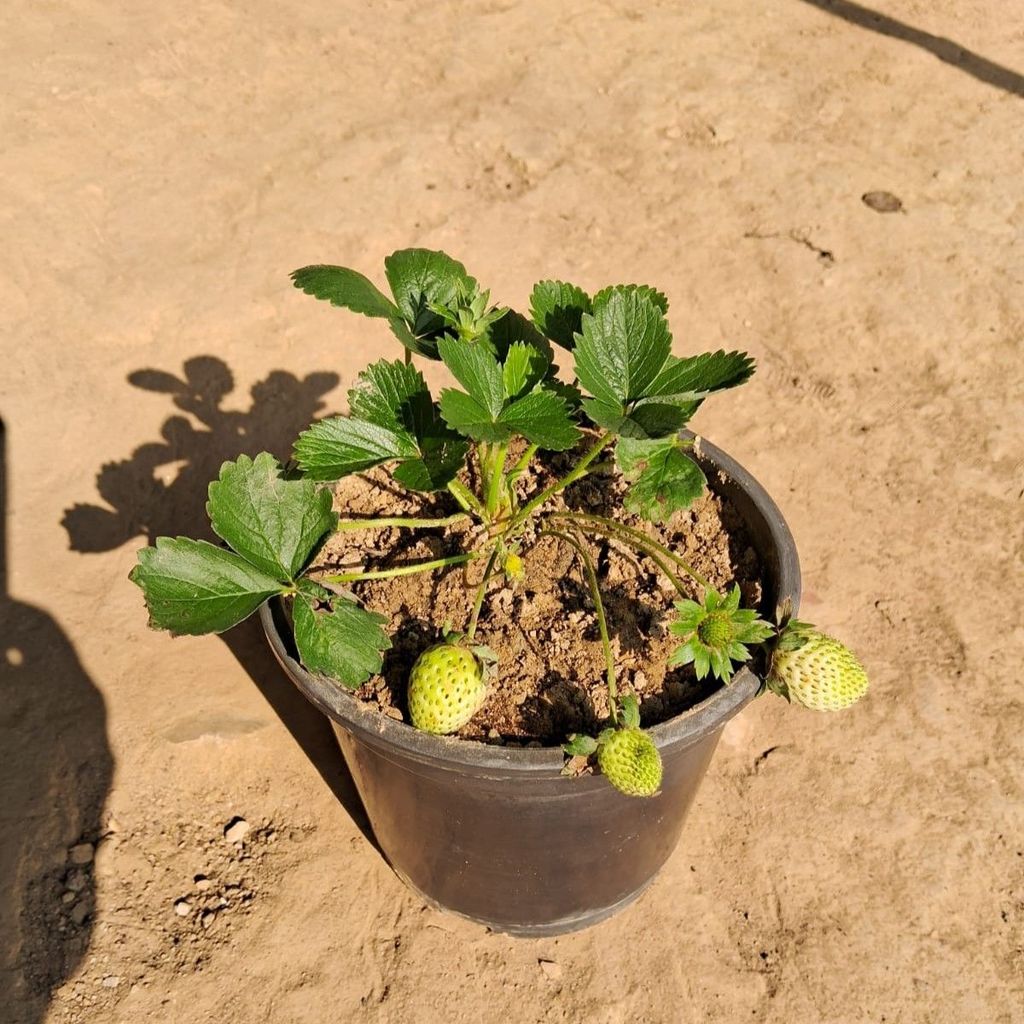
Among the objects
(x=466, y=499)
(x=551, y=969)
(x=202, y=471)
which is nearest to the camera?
(x=466, y=499)

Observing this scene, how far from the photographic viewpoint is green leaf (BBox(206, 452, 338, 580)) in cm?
137

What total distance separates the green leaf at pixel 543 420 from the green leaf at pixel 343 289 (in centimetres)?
25

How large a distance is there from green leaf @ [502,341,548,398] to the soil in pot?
0.34 m

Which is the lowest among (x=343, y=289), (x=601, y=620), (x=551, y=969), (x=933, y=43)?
(x=551, y=969)

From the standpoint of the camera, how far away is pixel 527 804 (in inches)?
57.3

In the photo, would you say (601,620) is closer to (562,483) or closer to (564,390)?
(562,483)

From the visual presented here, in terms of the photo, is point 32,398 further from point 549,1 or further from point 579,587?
point 549,1

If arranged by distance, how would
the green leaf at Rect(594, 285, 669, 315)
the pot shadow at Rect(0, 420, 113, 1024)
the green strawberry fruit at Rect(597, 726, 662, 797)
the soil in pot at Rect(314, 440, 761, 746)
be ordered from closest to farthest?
1. the green strawberry fruit at Rect(597, 726, 662, 797)
2. the green leaf at Rect(594, 285, 669, 315)
3. the soil in pot at Rect(314, 440, 761, 746)
4. the pot shadow at Rect(0, 420, 113, 1024)

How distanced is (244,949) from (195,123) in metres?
2.74

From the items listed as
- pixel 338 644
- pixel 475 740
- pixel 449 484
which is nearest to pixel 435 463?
pixel 449 484

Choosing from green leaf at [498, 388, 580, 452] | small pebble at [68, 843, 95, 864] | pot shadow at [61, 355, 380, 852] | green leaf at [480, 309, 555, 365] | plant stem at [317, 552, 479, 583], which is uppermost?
green leaf at [498, 388, 580, 452]

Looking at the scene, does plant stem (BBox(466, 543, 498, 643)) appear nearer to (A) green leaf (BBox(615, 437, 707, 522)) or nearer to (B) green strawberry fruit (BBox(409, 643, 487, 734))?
(B) green strawberry fruit (BBox(409, 643, 487, 734))

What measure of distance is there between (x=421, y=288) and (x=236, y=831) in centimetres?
116

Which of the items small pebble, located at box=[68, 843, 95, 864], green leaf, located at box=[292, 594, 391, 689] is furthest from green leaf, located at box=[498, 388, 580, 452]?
small pebble, located at box=[68, 843, 95, 864]
